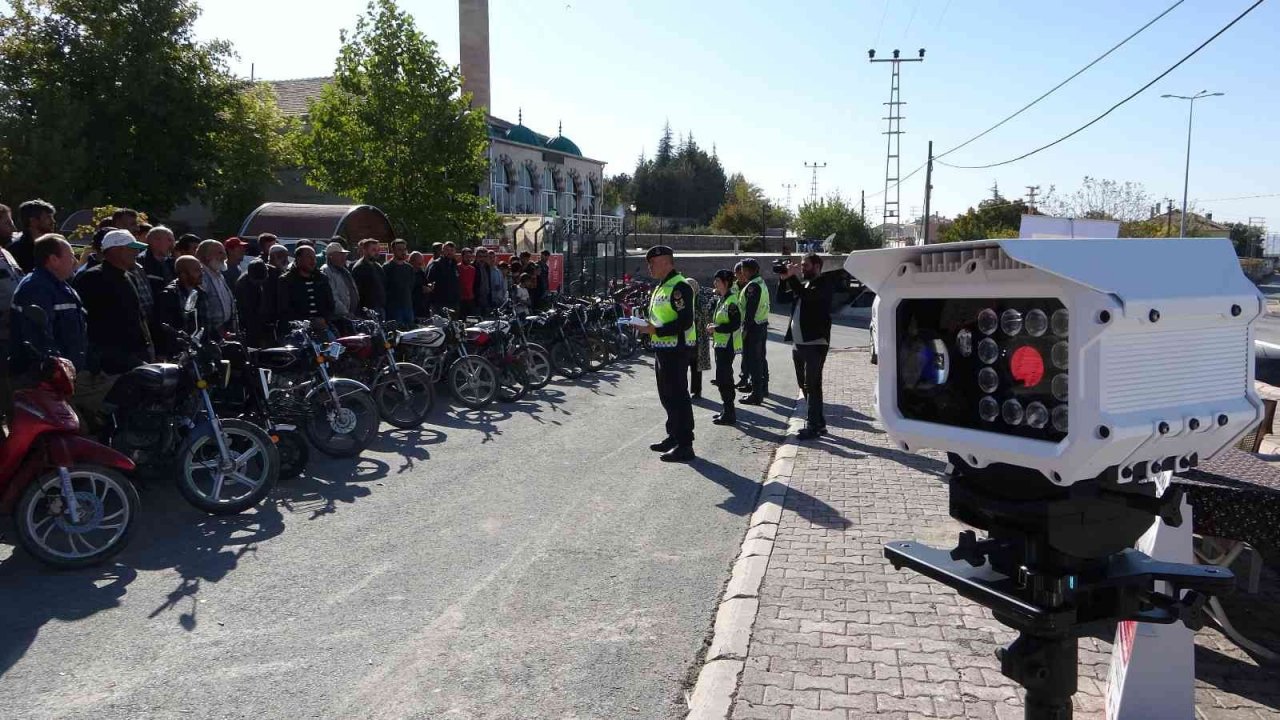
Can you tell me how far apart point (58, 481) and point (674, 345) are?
4.93 metres

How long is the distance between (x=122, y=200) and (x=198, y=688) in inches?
1222

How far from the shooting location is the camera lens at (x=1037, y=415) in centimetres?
219

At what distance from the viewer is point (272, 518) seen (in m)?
6.37

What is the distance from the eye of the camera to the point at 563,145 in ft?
181

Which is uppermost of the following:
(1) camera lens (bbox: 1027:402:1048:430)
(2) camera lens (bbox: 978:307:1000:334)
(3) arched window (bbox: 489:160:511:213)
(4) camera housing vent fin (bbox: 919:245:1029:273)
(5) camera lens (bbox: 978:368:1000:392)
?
(3) arched window (bbox: 489:160:511:213)

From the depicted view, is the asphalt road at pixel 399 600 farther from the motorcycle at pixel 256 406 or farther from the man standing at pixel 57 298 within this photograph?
the man standing at pixel 57 298

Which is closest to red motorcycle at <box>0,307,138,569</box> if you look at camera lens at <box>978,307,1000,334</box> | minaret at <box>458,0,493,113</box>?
camera lens at <box>978,307,1000,334</box>

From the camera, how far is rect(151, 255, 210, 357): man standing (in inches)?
295

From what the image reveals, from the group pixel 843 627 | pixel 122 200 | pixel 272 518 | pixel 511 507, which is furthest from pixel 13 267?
→ pixel 122 200

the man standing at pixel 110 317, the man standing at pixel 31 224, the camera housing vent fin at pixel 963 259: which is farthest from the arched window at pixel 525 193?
the camera housing vent fin at pixel 963 259

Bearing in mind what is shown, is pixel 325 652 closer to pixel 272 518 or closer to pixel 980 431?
pixel 272 518

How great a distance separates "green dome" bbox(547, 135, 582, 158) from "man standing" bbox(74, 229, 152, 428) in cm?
4708

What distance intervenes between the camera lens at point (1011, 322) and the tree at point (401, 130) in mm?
24200

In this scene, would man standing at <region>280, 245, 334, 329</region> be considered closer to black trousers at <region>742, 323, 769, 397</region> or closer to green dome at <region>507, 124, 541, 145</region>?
black trousers at <region>742, 323, 769, 397</region>
